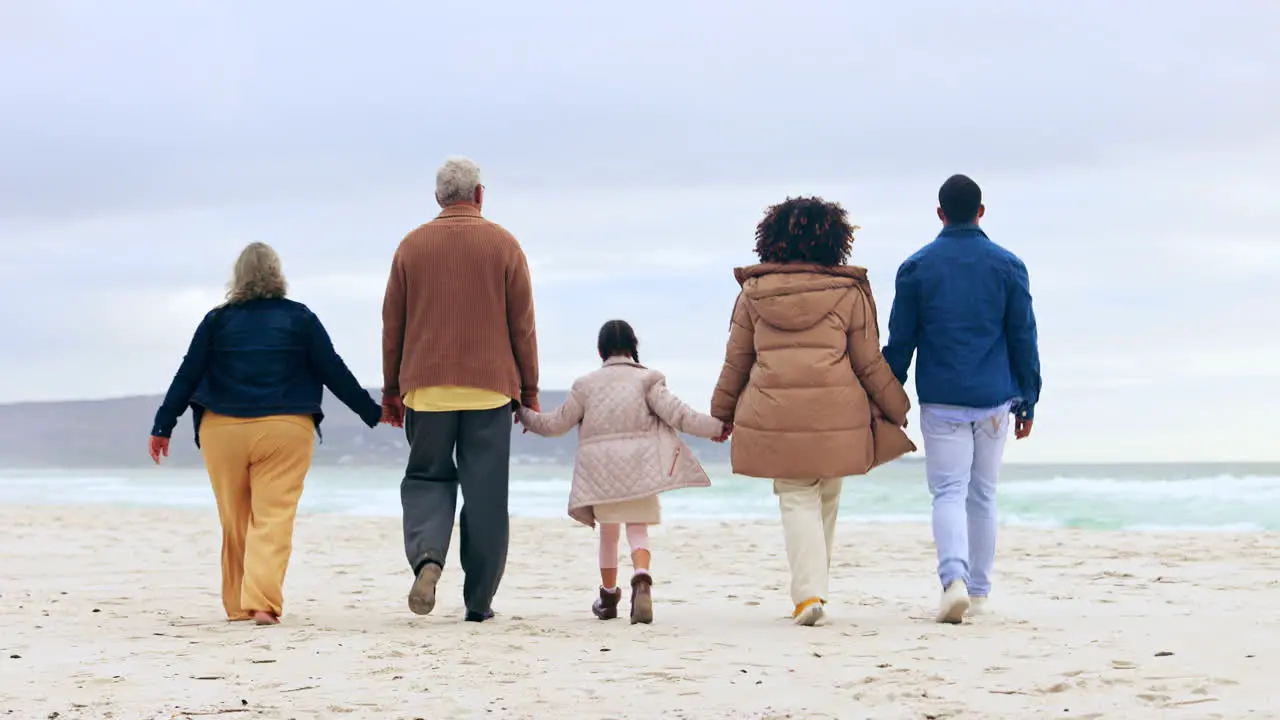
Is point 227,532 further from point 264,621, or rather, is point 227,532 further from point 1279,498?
point 1279,498

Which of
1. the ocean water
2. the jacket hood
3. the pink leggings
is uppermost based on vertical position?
the jacket hood

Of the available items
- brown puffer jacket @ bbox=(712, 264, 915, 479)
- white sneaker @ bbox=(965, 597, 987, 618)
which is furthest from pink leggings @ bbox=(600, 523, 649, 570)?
white sneaker @ bbox=(965, 597, 987, 618)

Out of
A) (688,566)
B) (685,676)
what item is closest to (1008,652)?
(685,676)

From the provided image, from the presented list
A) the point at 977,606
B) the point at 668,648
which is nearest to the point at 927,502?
the point at 977,606

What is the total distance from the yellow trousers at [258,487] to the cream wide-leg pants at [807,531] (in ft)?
7.47

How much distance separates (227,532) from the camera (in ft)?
23.0

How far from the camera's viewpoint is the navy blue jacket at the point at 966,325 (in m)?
6.54

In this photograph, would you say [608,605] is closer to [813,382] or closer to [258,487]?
[813,382]

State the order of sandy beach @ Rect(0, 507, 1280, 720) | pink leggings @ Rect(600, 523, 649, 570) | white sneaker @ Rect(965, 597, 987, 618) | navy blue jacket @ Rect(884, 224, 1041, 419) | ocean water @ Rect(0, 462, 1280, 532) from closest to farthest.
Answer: sandy beach @ Rect(0, 507, 1280, 720) → navy blue jacket @ Rect(884, 224, 1041, 419) → white sneaker @ Rect(965, 597, 987, 618) → pink leggings @ Rect(600, 523, 649, 570) → ocean water @ Rect(0, 462, 1280, 532)

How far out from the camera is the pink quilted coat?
6875mm

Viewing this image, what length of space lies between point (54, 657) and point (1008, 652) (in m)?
3.74

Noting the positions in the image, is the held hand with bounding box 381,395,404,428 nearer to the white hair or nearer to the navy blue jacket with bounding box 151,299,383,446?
the navy blue jacket with bounding box 151,299,383,446

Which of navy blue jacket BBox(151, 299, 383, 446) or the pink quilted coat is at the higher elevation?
navy blue jacket BBox(151, 299, 383, 446)

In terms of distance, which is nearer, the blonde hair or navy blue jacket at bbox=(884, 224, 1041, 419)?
navy blue jacket at bbox=(884, 224, 1041, 419)
